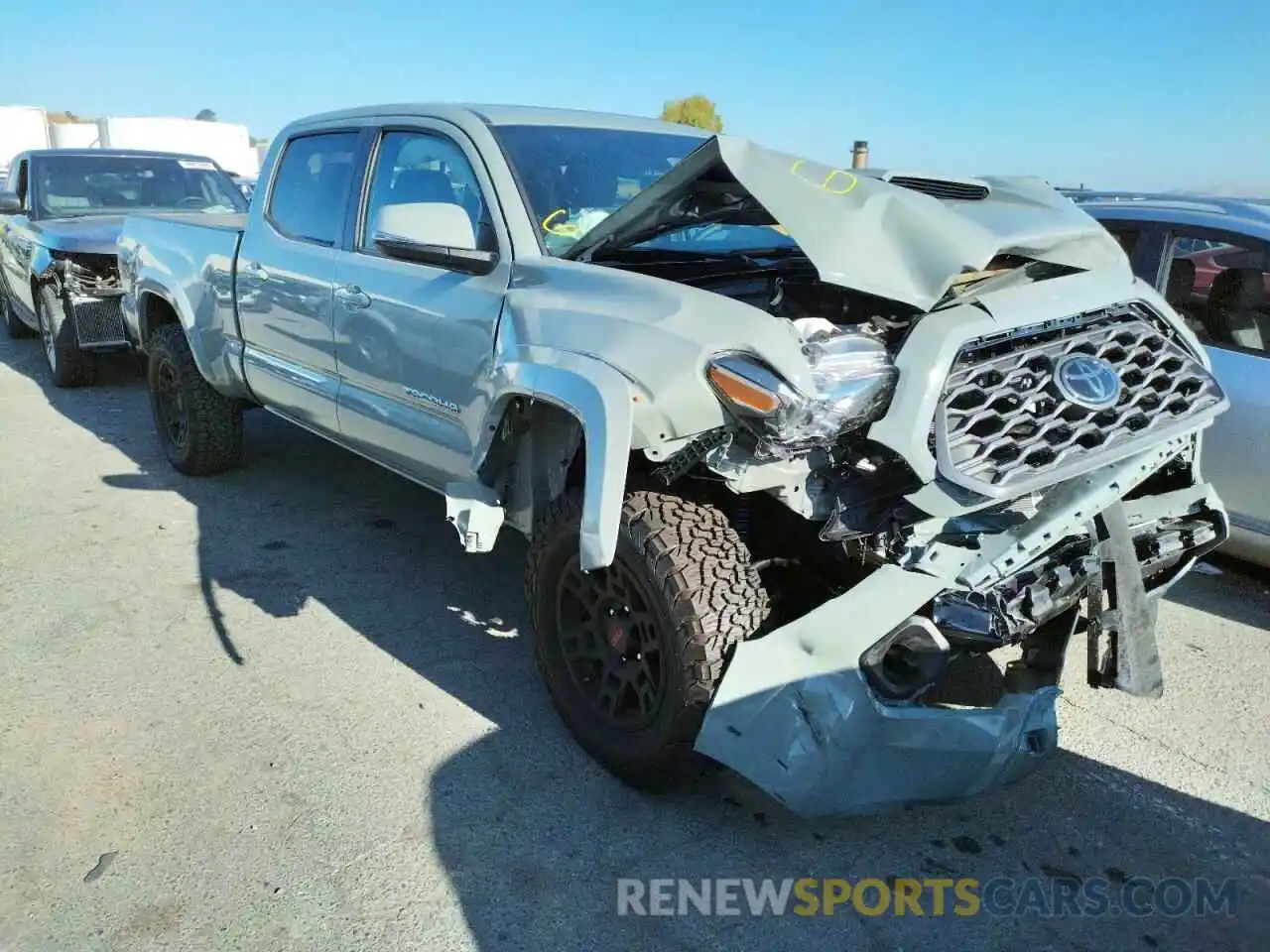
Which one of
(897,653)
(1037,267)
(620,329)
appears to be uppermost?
(1037,267)

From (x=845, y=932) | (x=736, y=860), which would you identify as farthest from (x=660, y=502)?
(x=845, y=932)

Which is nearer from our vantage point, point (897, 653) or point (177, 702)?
point (897, 653)

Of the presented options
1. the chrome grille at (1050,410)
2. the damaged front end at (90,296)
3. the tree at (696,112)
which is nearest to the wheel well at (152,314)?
the damaged front end at (90,296)

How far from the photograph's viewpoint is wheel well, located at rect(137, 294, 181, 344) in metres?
5.51

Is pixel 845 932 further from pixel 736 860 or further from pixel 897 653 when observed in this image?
pixel 897 653

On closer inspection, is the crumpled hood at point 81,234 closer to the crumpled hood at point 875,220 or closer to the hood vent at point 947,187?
the crumpled hood at point 875,220

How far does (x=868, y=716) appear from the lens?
2.21m

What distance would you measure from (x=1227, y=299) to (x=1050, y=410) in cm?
231

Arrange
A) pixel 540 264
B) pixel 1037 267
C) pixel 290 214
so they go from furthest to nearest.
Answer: pixel 290 214, pixel 540 264, pixel 1037 267

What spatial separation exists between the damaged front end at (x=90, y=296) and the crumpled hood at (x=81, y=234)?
0.20 feet

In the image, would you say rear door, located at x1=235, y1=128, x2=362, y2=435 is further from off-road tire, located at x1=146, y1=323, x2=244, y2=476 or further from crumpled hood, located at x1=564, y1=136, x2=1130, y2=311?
crumpled hood, located at x1=564, y1=136, x2=1130, y2=311

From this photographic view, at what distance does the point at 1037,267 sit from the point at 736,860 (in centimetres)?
185

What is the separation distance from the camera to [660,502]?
251cm

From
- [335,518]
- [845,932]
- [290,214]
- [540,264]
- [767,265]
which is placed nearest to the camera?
[845,932]
